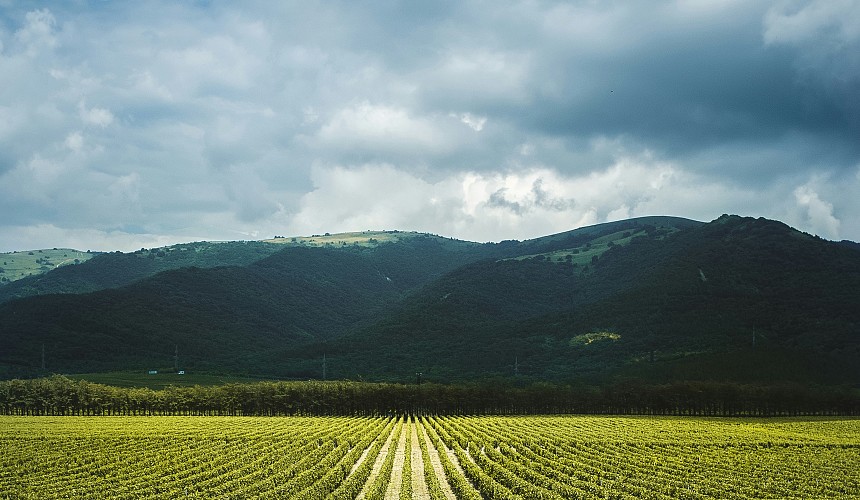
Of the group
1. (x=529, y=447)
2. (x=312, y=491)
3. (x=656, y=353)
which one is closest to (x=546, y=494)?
(x=312, y=491)

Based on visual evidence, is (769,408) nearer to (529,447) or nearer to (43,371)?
(529,447)

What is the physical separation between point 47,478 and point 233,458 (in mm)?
13722

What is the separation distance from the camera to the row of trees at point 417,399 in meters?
125

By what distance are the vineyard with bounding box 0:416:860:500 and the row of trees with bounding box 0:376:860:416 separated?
4869cm

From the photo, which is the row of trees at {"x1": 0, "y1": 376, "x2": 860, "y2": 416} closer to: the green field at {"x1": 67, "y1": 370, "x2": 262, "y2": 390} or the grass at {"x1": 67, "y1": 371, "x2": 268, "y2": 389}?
the green field at {"x1": 67, "y1": 370, "x2": 262, "y2": 390}

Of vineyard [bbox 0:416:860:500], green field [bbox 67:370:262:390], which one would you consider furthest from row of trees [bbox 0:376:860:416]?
vineyard [bbox 0:416:860:500]

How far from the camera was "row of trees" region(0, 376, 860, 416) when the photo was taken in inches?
4911

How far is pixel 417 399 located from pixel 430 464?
83.8 meters

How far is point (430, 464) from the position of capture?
164ft

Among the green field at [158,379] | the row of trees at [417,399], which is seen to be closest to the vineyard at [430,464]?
the row of trees at [417,399]

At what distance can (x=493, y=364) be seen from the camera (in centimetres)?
19138

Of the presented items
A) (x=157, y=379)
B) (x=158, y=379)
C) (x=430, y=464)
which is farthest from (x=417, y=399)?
(x=430, y=464)

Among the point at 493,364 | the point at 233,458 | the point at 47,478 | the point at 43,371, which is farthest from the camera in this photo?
the point at 493,364

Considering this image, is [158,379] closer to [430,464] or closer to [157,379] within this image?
[157,379]
